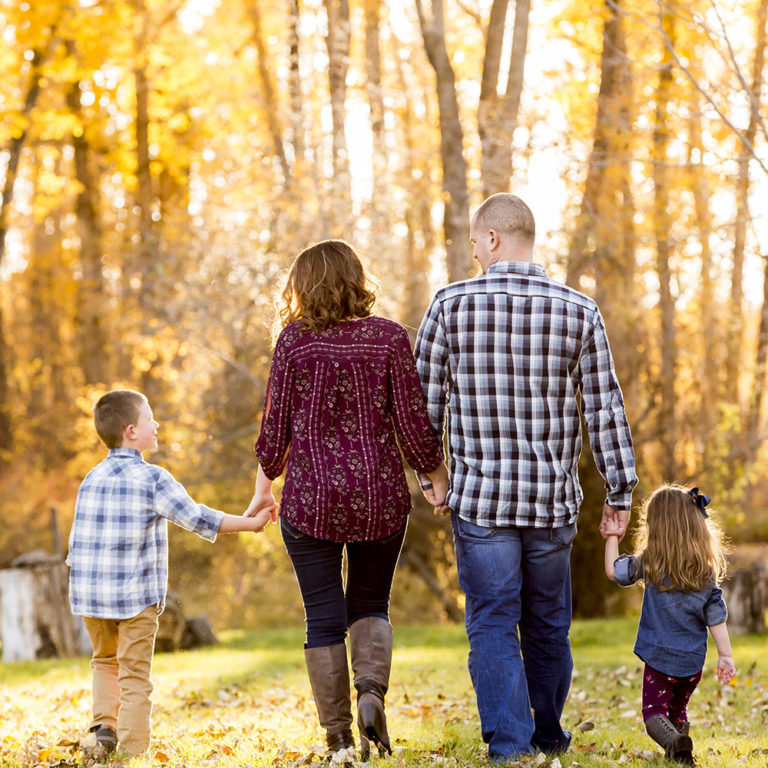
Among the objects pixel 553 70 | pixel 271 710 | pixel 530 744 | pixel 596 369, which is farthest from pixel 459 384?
pixel 553 70

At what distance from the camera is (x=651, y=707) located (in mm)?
4176

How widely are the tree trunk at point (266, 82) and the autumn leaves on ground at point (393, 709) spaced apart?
33.8 feet

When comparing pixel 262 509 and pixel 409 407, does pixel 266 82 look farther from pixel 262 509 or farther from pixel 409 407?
pixel 409 407

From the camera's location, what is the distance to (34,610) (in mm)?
10352

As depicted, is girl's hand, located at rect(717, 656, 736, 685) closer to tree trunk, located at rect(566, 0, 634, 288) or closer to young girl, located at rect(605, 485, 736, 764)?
young girl, located at rect(605, 485, 736, 764)

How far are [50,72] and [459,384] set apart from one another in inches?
577

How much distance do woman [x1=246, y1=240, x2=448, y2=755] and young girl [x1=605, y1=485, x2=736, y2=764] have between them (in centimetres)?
85

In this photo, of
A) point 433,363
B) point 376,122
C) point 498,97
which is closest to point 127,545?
point 433,363

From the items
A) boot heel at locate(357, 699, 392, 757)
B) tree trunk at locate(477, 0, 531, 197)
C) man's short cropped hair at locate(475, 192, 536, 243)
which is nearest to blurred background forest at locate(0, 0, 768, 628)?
tree trunk at locate(477, 0, 531, 197)

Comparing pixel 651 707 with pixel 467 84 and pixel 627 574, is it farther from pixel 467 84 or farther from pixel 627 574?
pixel 467 84

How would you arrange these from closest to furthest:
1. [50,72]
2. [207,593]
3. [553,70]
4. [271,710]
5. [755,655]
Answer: [271,710] → [755,655] → [553,70] → [207,593] → [50,72]

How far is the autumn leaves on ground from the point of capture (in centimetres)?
452

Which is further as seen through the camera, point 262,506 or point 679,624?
point 262,506

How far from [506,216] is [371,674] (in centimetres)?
181
